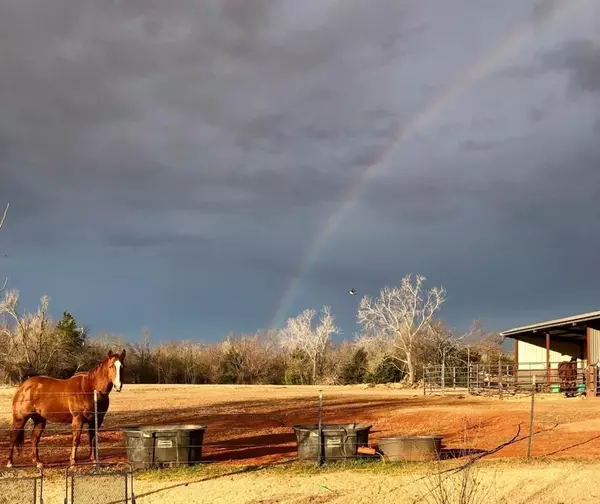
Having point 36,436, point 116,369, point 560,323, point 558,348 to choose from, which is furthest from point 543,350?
point 36,436

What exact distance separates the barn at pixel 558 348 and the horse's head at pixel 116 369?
84.5 ft

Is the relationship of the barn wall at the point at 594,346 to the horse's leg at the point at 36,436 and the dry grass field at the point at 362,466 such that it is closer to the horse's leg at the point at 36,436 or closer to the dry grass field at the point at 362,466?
the dry grass field at the point at 362,466

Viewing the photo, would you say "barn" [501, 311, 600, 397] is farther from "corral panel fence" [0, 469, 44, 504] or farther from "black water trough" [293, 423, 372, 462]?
"corral panel fence" [0, 469, 44, 504]

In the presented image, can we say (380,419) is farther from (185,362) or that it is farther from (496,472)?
(185,362)

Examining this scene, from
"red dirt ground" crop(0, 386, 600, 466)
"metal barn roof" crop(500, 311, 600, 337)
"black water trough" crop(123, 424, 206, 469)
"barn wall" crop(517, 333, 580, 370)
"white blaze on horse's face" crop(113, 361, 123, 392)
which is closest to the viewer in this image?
"black water trough" crop(123, 424, 206, 469)

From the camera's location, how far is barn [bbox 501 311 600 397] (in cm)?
3300

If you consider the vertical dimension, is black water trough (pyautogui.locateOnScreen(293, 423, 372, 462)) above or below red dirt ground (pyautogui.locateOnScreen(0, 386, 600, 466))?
above

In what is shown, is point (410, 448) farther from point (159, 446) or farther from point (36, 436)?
point (36, 436)

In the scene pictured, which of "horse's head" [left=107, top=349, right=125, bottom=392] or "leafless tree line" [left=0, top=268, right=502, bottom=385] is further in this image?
"leafless tree line" [left=0, top=268, right=502, bottom=385]

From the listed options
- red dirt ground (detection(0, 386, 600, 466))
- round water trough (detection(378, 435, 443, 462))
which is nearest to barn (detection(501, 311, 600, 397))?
red dirt ground (detection(0, 386, 600, 466))

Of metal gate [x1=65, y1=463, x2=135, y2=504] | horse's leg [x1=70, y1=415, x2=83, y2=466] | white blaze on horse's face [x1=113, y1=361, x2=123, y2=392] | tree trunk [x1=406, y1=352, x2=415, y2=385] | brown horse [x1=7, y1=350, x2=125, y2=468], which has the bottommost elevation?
tree trunk [x1=406, y1=352, x2=415, y2=385]

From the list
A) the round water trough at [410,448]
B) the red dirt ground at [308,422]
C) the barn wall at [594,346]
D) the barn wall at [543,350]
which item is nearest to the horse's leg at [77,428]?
the red dirt ground at [308,422]

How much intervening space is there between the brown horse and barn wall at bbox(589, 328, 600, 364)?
Answer: 28193mm

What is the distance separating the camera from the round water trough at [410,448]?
12125 millimetres
